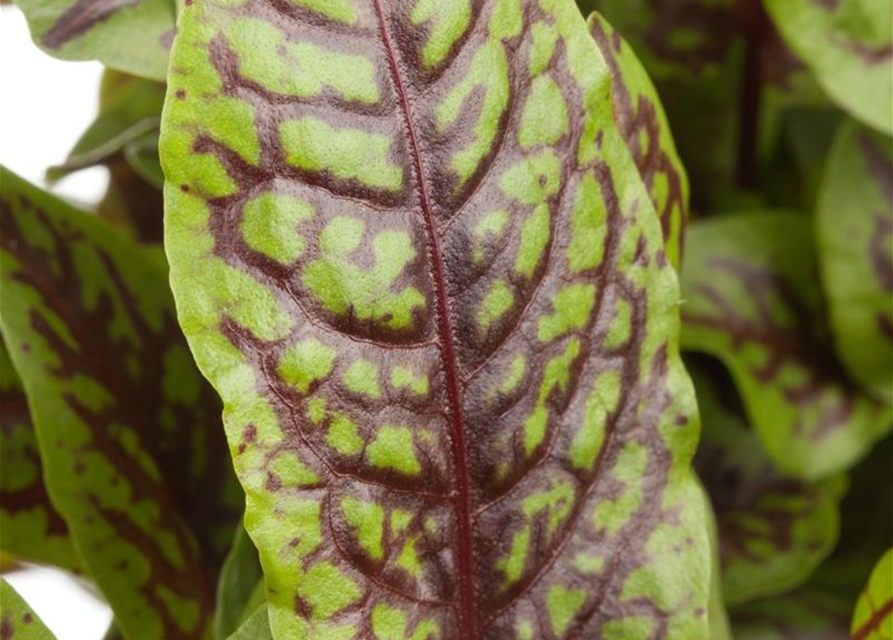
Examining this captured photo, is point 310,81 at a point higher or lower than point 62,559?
higher

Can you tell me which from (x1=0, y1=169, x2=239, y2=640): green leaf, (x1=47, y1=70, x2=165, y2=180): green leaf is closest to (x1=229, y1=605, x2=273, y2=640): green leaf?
(x1=0, y1=169, x2=239, y2=640): green leaf

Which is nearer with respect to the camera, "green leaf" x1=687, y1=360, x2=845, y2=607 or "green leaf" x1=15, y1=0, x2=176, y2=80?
"green leaf" x1=15, y1=0, x2=176, y2=80

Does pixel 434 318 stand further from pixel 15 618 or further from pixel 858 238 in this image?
pixel 858 238

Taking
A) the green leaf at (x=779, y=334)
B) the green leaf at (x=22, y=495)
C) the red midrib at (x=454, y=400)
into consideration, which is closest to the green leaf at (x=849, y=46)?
the green leaf at (x=779, y=334)

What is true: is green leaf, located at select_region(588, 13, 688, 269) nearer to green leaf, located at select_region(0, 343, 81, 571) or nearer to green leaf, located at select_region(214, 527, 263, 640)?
green leaf, located at select_region(214, 527, 263, 640)

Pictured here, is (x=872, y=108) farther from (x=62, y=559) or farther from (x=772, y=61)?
(x=62, y=559)

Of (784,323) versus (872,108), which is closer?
(872,108)

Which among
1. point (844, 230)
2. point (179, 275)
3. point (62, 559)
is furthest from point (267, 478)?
point (844, 230)
